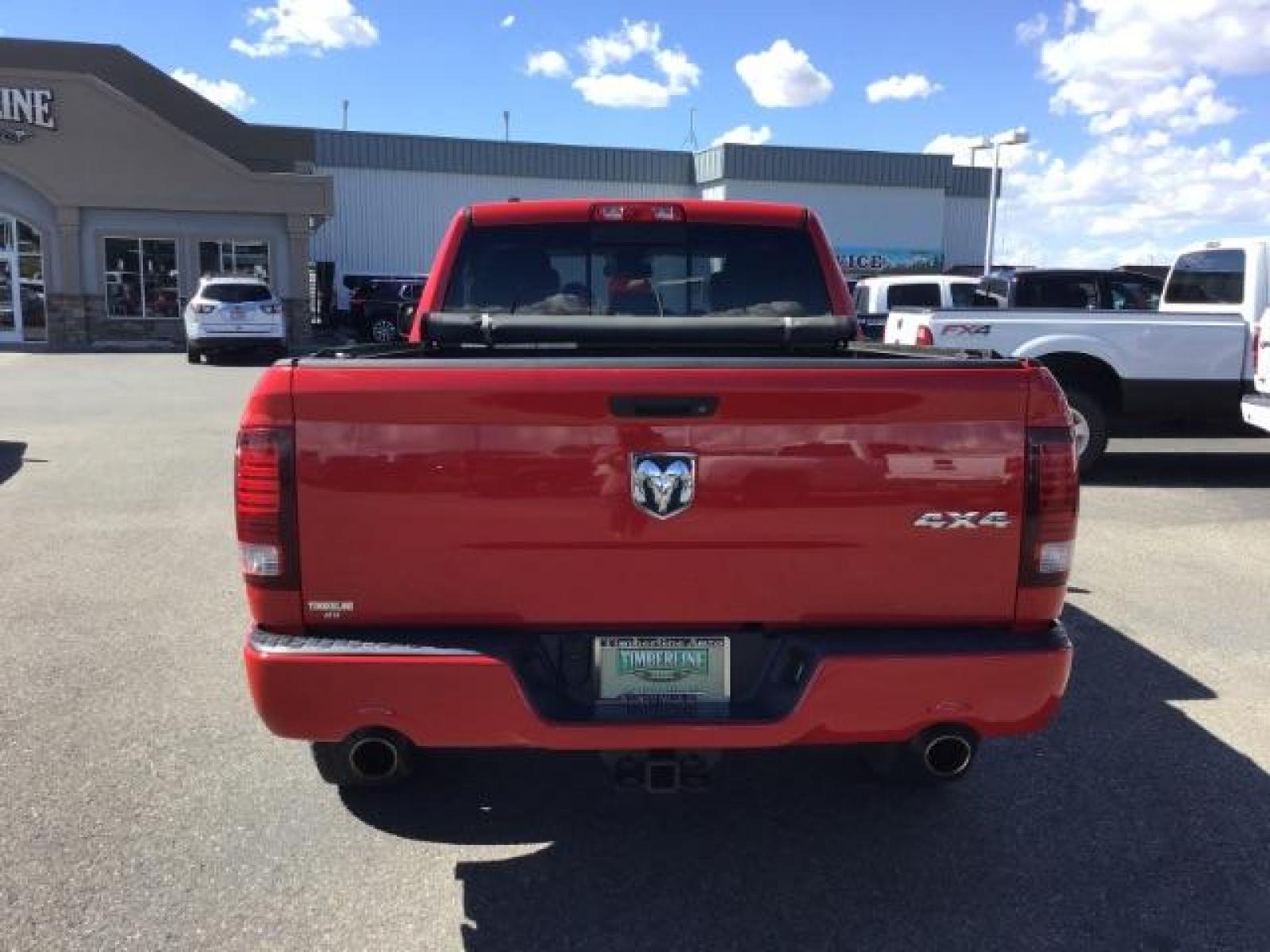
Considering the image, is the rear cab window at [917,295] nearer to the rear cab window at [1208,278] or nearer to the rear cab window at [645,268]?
the rear cab window at [1208,278]

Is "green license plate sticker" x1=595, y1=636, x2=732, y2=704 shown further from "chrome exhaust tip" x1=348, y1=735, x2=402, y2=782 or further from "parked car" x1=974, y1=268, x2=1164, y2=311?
"parked car" x1=974, y1=268, x2=1164, y2=311

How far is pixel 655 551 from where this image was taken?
273cm

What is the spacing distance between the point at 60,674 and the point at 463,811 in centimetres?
229

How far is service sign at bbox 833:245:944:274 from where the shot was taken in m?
42.6

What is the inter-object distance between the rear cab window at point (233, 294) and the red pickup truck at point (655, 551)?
20688 millimetres

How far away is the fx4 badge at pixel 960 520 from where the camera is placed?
2746mm

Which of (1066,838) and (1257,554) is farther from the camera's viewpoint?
(1257,554)

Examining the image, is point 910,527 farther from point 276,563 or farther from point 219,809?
point 219,809

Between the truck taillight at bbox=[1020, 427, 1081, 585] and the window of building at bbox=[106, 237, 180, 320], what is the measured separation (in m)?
28.8

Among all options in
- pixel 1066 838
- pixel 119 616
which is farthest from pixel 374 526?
pixel 119 616

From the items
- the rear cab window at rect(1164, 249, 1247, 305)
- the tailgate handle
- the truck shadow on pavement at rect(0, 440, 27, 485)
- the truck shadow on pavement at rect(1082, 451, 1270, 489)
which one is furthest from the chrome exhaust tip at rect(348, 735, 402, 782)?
the rear cab window at rect(1164, 249, 1247, 305)

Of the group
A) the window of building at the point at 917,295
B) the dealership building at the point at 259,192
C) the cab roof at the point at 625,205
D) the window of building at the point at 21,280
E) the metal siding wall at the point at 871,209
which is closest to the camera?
the cab roof at the point at 625,205

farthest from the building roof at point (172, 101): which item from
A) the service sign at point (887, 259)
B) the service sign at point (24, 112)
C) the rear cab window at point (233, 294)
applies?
the service sign at point (887, 259)

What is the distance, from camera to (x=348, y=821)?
346 centimetres
